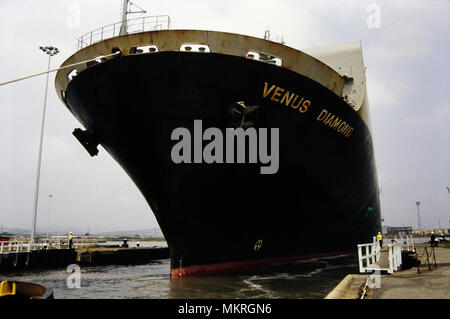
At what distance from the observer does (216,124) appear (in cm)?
969

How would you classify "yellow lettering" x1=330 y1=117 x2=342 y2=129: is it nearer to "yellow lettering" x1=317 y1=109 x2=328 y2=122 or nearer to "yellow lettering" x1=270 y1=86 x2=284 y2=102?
"yellow lettering" x1=317 y1=109 x2=328 y2=122

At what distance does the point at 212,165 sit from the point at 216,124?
1236 millimetres

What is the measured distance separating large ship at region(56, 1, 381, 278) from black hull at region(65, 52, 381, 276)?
0.11 feet

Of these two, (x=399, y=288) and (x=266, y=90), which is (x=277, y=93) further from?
(x=399, y=288)

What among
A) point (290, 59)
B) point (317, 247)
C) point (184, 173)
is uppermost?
point (290, 59)

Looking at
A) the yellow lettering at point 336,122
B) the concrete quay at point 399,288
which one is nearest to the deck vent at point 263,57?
the yellow lettering at point 336,122

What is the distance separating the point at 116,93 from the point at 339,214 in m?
10.7

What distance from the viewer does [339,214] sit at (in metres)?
14.7

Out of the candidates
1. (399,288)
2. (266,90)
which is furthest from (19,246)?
(399,288)

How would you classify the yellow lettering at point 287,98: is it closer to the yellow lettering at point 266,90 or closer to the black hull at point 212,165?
the black hull at point 212,165

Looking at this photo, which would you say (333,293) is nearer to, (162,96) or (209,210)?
(209,210)

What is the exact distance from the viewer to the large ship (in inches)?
357

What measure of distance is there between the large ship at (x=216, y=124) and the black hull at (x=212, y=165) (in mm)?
33

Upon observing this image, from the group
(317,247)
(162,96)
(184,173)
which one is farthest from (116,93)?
(317,247)
